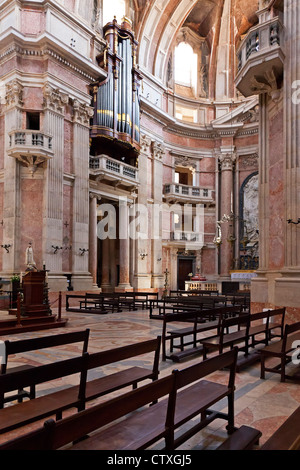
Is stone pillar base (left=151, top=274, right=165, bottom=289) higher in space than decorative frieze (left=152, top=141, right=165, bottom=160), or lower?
lower

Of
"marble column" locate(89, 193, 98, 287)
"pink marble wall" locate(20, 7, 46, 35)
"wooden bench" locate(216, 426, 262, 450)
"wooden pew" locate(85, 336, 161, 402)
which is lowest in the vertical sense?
"wooden bench" locate(216, 426, 262, 450)

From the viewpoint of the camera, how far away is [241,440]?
280 cm

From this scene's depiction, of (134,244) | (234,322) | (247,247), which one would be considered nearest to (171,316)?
(234,322)

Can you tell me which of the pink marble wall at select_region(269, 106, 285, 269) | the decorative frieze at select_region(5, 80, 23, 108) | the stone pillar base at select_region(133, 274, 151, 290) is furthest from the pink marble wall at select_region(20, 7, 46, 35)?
the stone pillar base at select_region(133, 274, 151, 290)

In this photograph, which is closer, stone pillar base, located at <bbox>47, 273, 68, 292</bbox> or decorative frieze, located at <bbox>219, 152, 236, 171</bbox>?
stone pillar base, located at <bbox>47, 273, 68, 292</bbox>

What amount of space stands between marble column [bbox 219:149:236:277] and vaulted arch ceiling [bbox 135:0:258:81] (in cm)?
732

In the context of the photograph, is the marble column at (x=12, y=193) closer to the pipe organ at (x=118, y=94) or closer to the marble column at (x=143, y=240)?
the pipe organ at (x=118, y=94)

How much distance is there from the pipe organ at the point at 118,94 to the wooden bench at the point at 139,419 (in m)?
17.4

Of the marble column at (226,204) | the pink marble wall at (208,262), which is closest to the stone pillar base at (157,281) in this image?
the pink marble wall at (208,262)

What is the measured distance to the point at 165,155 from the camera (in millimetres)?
26094

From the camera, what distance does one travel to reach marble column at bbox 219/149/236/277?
25.8 metres

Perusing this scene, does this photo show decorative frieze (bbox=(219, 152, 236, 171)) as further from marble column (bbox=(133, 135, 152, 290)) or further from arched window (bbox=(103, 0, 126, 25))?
arched window (bbox=(103, 0, 126, 25))

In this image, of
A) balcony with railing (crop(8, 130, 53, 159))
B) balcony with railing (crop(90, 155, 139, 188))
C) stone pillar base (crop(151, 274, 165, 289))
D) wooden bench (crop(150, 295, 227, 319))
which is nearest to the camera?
wooden bench (crop(150, 295, 227, 319))
